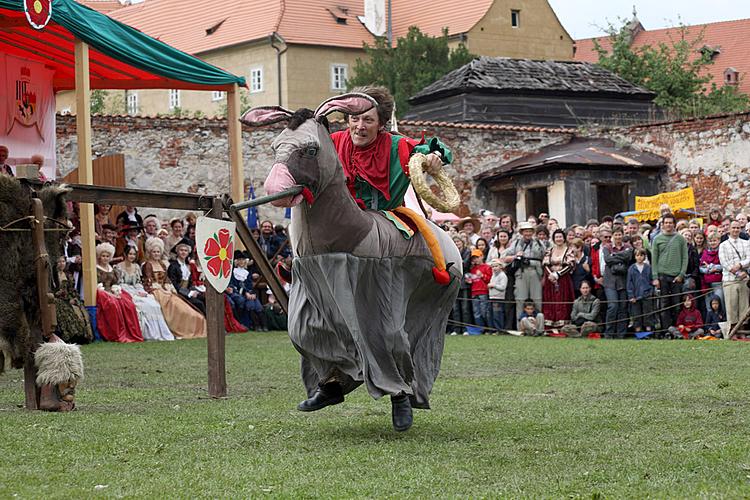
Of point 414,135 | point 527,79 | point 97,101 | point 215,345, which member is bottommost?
point 215,345

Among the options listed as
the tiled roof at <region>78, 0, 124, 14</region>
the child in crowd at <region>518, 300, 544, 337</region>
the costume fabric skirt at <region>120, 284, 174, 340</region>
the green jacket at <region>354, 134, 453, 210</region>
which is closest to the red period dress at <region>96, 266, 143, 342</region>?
the costume fabric skirt at <region>120, 284, 174, 340</region>

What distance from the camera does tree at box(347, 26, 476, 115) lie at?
4922cm

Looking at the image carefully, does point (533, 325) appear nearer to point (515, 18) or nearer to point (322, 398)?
point (322, 398)

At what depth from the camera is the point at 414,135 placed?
2827cm

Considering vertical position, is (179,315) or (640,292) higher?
(640,292)

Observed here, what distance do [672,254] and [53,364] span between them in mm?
11399

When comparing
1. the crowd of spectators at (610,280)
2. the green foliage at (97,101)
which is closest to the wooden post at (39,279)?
the crowd of spectators at (610,280)

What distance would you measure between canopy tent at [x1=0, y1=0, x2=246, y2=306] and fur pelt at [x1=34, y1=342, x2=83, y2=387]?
6.81 metres

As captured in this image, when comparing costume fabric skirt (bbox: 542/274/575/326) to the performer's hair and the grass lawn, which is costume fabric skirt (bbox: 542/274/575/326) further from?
the performer's hair

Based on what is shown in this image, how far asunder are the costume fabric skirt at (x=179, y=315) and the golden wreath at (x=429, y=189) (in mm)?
11325

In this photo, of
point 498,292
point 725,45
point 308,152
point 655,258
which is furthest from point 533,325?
point 725,45

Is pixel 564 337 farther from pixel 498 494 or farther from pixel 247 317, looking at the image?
pixel 498 494

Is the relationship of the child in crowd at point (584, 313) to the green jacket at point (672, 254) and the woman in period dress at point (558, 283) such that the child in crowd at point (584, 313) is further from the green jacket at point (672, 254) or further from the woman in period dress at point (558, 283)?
the green jacket at point (672, 254)

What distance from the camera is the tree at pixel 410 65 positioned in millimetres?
49219
